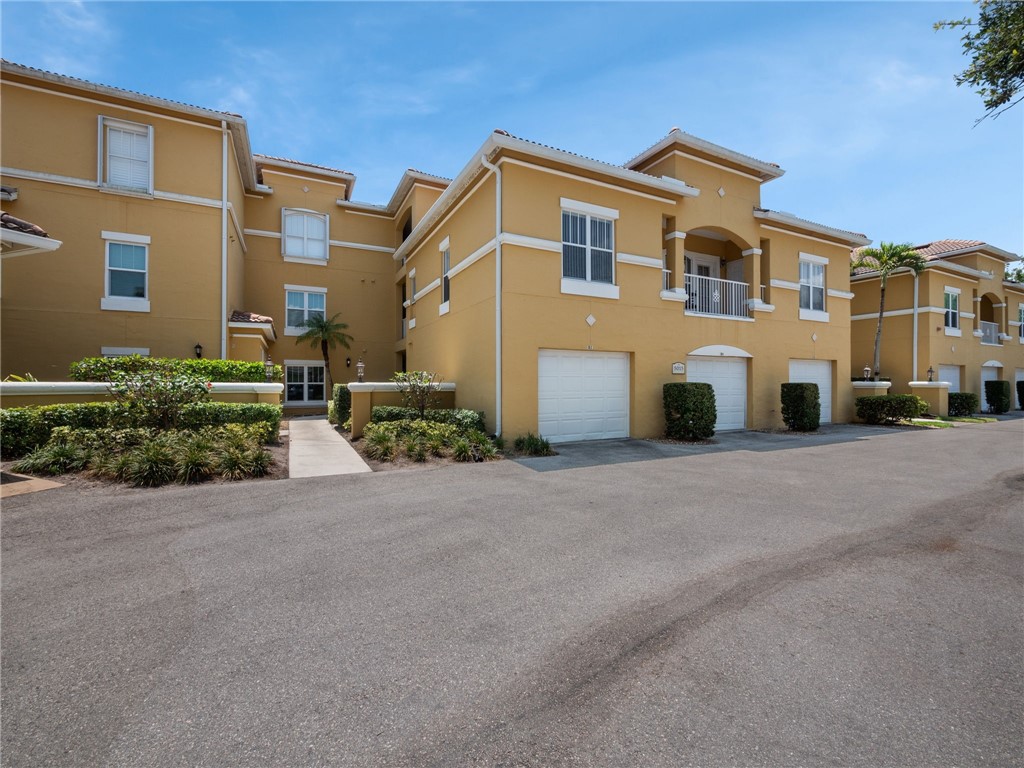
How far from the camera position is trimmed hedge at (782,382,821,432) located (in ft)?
47.7

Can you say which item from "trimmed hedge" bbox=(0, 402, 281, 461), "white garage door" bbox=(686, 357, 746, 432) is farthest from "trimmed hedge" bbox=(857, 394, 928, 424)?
"trimmed hedge" bbox=(0, 402, 281, 461)

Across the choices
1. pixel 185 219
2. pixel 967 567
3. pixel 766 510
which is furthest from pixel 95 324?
pixel 967 567

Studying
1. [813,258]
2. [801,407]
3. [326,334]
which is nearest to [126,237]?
[326,334]

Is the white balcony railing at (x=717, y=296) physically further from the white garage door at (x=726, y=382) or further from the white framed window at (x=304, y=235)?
the white framed window at (x=304, y=235)

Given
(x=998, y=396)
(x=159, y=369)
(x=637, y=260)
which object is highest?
(x=637, y=260)

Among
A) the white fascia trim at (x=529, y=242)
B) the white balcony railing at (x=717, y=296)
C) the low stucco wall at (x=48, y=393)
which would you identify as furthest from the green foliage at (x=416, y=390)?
the white balcony railing at (x=717, y=296)

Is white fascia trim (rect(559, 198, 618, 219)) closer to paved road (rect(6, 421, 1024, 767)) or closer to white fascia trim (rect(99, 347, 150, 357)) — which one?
paved road (rect(6, 421, 1024, 767))

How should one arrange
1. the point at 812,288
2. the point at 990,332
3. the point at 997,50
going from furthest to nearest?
the point at 990,332 → the point at 812,288 → the point at 997,50

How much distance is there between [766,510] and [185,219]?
57.6ft

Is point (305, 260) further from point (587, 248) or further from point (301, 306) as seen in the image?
point (587, 248)

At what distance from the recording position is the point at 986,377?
983 inches

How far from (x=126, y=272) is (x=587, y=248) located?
45.3ft

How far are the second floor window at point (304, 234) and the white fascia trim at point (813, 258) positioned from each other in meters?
18.7

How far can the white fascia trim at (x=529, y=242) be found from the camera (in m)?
11.0
